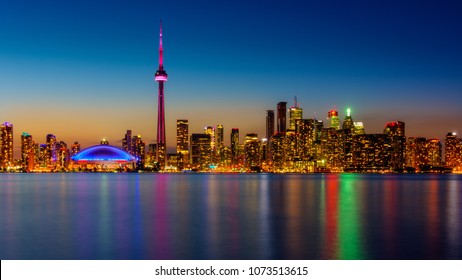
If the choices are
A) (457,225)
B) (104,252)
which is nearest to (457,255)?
(457,225)

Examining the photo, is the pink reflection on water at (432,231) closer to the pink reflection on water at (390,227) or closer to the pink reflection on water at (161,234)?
the pink reflection on water at (390,227)

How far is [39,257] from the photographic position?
23766 millimetres

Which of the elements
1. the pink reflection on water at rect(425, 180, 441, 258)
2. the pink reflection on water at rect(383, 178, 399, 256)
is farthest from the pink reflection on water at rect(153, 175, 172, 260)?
the pink reflection on water at rect(425, 180, 441, 258)

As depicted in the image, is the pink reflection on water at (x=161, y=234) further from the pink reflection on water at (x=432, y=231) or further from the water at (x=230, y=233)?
the pink reflection on water at (x=432, y=231)

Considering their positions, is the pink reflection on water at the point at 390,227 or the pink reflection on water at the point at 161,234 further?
the pink reflection on water at the point at 390,227

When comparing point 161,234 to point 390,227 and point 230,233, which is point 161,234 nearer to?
point 230,233

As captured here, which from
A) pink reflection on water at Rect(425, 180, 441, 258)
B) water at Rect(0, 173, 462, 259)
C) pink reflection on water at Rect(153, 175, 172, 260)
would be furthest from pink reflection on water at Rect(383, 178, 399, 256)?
pink reflection on water at Rect(153, 175, 172, 260)

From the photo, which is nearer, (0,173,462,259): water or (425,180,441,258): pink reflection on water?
(0,173,462,259): water

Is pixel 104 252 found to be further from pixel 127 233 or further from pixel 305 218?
pixel 305 218

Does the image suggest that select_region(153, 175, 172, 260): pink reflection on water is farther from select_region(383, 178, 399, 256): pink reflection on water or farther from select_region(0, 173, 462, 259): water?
select_region(383, 178, 399, 256): pink reflection on water

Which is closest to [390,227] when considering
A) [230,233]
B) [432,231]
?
[432,231]

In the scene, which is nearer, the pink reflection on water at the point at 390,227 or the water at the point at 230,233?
the water at the point at 230,233

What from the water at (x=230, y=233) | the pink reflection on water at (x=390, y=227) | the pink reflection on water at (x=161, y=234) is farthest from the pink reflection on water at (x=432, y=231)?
the pink reflection on water at (x=161, y=234)
